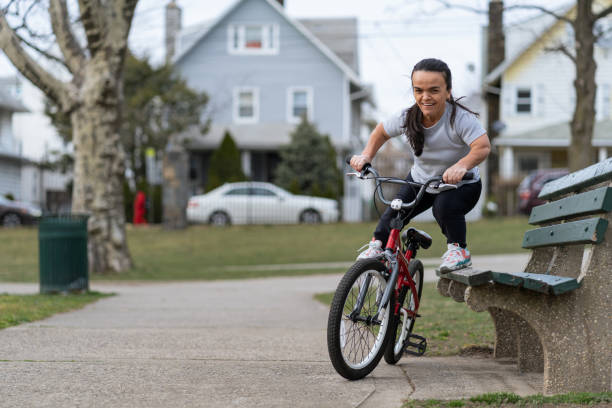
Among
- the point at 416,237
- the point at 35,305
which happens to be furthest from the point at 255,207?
the point at 416,237

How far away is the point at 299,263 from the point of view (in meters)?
18.5

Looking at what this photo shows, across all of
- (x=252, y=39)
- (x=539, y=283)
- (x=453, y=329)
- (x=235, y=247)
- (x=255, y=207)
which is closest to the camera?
(x=539, y=283)

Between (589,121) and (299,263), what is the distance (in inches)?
276

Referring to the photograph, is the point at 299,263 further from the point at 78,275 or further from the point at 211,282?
the point at 78,275

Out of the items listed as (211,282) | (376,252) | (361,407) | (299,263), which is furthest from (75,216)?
(299,263)

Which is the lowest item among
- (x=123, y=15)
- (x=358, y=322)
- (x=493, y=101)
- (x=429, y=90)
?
(x=358, y=322)

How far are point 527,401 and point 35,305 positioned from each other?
19.5 feet

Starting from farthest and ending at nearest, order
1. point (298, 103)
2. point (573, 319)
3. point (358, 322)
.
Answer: point (298, 103) → point (358, 322) → point (573, 319)

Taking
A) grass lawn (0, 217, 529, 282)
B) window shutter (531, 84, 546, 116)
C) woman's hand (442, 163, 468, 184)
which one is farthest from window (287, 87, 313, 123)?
woman's hand (442, 163, 468, 184)

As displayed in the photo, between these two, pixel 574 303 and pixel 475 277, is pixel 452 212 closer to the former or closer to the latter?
pixel 475 277

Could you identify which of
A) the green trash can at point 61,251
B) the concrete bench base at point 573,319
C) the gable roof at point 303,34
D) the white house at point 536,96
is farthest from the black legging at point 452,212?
the gable roof at point 303,34

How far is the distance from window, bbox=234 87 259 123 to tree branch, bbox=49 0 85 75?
22704mm

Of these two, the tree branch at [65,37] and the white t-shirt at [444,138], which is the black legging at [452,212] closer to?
the white t-shirt at [444,138]

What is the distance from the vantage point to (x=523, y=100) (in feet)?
120
